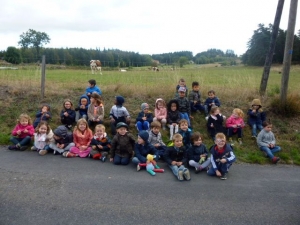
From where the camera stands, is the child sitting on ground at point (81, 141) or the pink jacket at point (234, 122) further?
the pink jacket at point (234, 122)

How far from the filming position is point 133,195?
4535 millimetres

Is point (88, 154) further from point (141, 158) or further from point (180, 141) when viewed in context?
point (180, 141)

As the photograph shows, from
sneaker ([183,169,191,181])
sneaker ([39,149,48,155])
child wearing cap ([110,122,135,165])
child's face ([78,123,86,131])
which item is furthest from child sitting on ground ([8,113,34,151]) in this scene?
sneaker ([183,169,191,181])

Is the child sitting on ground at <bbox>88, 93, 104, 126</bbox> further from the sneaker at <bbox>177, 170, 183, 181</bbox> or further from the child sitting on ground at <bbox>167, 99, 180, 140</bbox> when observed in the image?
the sneaker at <bbox>177, 170, 183, 181</bbox>

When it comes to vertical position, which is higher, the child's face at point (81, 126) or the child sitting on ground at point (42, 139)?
the child's face at point (81, 126)

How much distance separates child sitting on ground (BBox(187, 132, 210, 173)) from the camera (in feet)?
19.0

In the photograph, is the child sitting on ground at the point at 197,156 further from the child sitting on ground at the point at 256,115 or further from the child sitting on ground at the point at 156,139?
the child sitting on ground at the point at 256,115

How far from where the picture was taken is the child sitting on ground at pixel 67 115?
7.99 metres

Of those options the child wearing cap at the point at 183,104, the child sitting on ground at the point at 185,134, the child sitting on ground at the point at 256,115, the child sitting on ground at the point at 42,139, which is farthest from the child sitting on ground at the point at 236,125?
the child sitting on ground at the point at 42,139

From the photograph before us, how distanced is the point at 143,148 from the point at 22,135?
129 inches

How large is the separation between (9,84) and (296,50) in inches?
1808

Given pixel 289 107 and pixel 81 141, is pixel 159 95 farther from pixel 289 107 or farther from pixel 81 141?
pixel 289 107

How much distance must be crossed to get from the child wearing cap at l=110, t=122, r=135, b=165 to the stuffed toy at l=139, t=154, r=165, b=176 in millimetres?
510

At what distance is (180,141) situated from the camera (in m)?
6.00
